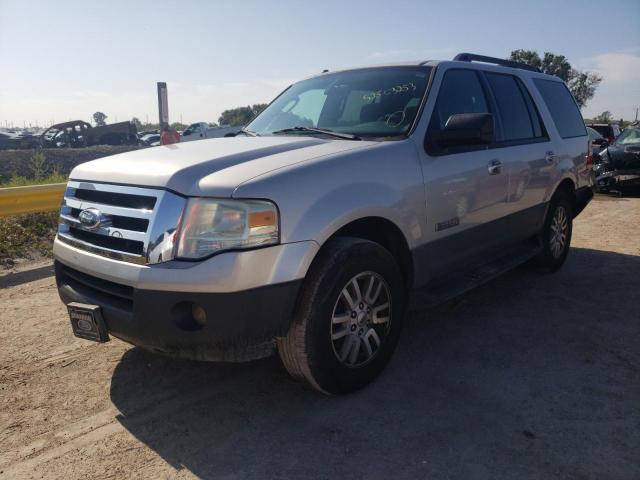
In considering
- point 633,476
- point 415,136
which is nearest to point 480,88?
point 415,136

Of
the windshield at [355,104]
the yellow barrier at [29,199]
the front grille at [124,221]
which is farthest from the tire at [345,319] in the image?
the yellow barrier at [29,199]

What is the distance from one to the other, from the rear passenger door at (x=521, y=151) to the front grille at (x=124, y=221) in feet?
9.01

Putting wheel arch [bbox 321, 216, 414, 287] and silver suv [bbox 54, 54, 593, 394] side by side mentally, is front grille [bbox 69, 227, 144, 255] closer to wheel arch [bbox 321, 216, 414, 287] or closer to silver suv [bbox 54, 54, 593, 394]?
silver suv [bbox 54, 54, 593, 394]

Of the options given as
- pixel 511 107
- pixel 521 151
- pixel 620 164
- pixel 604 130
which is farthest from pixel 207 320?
pixel 604 130

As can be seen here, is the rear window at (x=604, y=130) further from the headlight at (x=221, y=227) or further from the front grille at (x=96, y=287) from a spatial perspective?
the front grille at (x=96, y=287)

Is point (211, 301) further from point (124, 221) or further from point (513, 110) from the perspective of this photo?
point (513, 110)

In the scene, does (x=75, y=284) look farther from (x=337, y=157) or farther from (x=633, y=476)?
(x=633, y=476)

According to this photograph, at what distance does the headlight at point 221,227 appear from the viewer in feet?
8.33

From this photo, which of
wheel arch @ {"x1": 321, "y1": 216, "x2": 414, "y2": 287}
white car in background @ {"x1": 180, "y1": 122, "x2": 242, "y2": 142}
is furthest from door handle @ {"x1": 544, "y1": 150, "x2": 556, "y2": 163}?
white car in background @ {"x1": 180, "y1": 122, "x2": 242, "y2": 142}

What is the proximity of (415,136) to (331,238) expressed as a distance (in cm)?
101

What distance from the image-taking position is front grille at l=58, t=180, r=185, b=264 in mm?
2568

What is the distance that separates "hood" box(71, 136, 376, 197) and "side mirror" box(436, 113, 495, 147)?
52 centimetres

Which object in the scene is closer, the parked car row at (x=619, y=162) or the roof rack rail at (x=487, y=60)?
the roof rack rail at (x=487, y=60)

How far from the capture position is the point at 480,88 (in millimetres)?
4316
